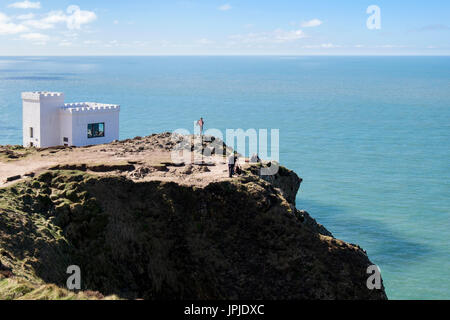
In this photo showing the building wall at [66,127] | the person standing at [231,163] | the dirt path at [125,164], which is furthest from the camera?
the building wall at [66,127]

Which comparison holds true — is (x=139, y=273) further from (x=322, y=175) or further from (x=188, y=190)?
(x=322, y=175)

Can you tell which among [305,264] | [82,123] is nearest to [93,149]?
[82,123]

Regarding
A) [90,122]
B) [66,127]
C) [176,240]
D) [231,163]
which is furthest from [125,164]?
[66,127]

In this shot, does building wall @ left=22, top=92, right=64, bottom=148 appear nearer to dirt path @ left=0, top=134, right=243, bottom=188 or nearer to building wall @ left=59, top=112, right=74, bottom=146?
building wall @ left=59, top=112, right=74, bottom=146

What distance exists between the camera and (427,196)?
7412 cm

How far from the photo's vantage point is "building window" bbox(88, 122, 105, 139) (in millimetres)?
51141

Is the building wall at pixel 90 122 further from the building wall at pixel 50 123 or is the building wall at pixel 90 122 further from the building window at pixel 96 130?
the building wall at pixel 50 123

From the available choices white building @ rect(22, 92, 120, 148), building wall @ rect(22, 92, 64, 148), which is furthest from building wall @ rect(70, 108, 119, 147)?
building wall @ rect(22, 92, 64, 148)

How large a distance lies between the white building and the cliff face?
17.8 metres

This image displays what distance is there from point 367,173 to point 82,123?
50.3 meters

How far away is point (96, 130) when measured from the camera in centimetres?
5162

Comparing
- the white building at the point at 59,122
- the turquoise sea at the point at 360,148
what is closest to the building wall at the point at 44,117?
the white building at the point at 59,122

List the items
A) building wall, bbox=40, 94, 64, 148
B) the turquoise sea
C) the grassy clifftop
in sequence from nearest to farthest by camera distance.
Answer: the grassy clifftop, building wall, bbox=40, 94, 64, 148, the turquoise sea

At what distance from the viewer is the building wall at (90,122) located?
50.1 metres
